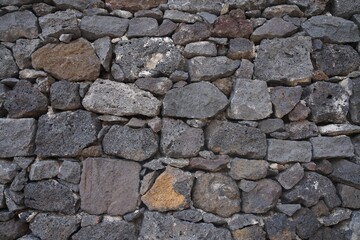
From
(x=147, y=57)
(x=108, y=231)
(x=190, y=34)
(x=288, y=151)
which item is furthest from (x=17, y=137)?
(x=288, y=151)

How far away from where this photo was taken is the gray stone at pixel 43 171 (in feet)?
7.04

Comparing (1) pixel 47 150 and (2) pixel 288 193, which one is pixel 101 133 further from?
(2) pixel 288 193

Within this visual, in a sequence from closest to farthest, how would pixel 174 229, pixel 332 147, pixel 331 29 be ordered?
pixel 174 229, pixel 332 147, pixel 331 29

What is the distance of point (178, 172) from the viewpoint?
2129 mm

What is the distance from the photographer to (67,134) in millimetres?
2164

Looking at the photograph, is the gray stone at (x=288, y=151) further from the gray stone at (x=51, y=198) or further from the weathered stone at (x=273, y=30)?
the gray stone at (x=51, y=198)

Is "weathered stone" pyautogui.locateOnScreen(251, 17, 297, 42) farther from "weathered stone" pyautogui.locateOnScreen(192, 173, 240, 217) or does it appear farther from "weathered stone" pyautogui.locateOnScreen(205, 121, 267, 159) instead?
"weathered stone" pyautogui.locateOnScreen(192, 173, 240, 217)

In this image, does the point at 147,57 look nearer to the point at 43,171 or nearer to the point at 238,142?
the point at 238,142

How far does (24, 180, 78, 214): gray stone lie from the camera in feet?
6.98

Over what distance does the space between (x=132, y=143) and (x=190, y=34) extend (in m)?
0.84

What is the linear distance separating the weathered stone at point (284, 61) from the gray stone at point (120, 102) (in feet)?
2.48

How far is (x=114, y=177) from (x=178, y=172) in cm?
42

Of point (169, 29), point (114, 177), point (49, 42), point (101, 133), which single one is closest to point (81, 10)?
point (49, 42)

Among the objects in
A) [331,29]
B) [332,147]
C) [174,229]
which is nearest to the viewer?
[174,229]
